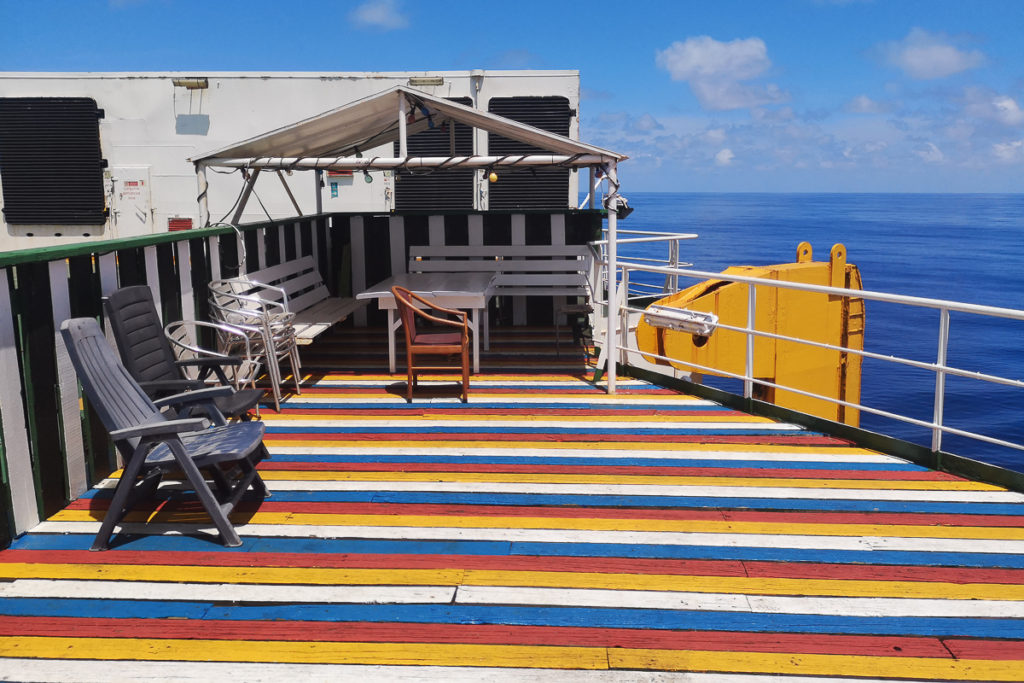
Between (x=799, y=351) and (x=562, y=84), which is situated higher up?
(x=562, y=84)

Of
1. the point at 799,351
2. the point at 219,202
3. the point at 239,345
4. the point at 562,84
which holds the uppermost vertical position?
the point at 562,84

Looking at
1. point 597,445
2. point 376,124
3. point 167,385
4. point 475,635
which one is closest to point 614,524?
point 475,635

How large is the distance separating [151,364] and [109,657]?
85.5 inches

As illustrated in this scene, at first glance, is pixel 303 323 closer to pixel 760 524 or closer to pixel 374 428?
pixel 374 428

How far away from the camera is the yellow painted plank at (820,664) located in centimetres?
277

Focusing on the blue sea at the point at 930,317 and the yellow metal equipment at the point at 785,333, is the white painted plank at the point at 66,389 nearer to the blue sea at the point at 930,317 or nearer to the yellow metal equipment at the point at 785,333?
the yellow metal equipment at the point at 785,333

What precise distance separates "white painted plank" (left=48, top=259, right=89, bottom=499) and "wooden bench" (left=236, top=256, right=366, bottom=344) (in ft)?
7.45

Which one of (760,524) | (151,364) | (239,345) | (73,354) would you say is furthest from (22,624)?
(239,345)

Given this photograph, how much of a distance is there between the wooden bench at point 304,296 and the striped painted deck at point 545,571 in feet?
6.20

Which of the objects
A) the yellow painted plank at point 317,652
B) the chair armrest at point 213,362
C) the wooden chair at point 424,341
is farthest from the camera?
the wooden chair at point 424,341

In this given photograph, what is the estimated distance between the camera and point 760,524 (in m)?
4.05

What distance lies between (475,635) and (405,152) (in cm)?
445

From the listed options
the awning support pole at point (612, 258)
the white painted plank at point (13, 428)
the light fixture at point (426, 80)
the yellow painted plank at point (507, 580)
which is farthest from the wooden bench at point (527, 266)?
the yellow painted plank at point (507, 580)

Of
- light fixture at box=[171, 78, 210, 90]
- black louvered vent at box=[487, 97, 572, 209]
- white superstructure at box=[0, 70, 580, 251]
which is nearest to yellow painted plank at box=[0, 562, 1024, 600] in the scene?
white superstructure at box=[0, 70, 580, 251]
